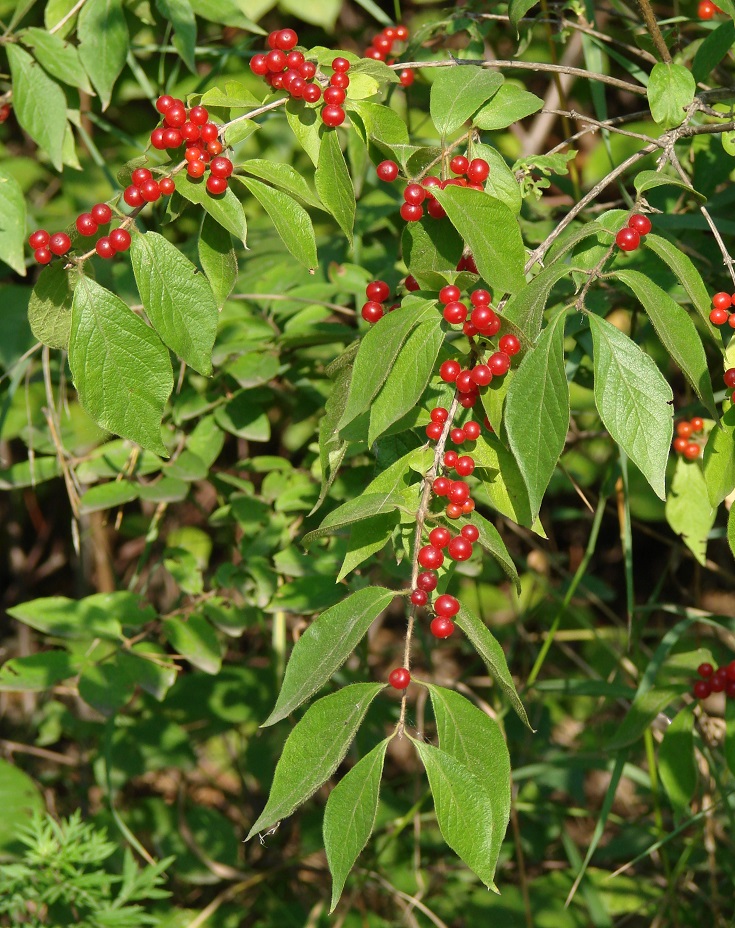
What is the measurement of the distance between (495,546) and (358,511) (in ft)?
0.46

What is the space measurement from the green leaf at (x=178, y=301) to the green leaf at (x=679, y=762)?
0.88 meters

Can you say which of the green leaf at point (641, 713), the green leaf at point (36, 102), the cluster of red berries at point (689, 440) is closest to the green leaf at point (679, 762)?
the green leaf at point (641, 713)

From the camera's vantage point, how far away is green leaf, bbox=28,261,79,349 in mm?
999

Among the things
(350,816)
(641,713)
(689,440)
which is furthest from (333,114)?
(641,713)

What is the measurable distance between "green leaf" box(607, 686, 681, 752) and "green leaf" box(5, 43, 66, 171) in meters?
1.21

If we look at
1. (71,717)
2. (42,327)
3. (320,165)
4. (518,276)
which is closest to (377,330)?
(518,276)

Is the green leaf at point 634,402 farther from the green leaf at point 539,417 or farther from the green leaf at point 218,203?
the green leaf at point 218,203

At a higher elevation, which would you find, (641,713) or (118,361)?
(118,361)

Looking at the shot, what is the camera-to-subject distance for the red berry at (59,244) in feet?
3.20

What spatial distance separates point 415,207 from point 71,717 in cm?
151

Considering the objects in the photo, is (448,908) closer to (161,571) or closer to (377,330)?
(161,571)

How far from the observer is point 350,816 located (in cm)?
81

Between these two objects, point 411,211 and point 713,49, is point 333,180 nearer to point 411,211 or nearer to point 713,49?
point 411,211

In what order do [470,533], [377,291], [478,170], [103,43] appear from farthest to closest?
1. [103,43]
2. [377,291]
3. [478,170]
4. [470,533]
